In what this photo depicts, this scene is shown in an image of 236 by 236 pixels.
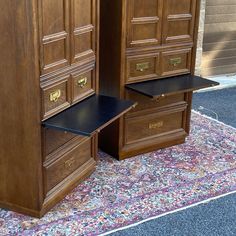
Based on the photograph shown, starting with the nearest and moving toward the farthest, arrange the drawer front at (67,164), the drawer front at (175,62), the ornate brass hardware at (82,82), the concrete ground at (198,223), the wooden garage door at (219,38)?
the concrete ground at (198,223) < the drawer front at (67,164) < the ornate brass hardware at (82,82) < the drawer front at (175,62) < the wooden garage door at (219,38)

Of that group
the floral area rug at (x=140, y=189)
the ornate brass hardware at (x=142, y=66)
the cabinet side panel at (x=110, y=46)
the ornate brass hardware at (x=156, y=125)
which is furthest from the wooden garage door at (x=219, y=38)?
the cabinet side panel at (x=110, y=46)

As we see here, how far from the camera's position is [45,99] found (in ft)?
7.68

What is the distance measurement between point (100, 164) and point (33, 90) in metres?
1.03

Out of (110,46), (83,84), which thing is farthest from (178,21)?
(83,84)

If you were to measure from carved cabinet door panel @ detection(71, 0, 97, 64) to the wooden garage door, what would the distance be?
248 centimetres

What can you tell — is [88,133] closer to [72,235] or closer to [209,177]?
[72,235]

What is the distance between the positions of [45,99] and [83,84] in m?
0.41

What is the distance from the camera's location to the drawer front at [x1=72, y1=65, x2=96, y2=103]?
8.56 ft

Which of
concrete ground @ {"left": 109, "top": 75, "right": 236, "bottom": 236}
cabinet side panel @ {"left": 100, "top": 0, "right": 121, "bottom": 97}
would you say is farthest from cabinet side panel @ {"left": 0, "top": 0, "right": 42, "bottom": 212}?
cabinet side panel @ {"left": 100, "top": 0, "right": 121, "bottom": 97}

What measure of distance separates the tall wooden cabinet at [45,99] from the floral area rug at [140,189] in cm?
10

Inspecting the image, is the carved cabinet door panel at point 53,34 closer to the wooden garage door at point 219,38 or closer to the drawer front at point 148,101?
the drawer front at point 148,101

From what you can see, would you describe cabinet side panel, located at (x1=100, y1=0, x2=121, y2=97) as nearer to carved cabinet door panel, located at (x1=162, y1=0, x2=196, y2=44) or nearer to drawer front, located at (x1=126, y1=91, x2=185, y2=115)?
drawer front, located at (x1=126, y1=91, x2=185, y2=115)

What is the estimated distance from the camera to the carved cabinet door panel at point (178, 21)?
3059 millimetres

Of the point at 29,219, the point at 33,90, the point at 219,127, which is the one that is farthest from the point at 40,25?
the point at 219,127
